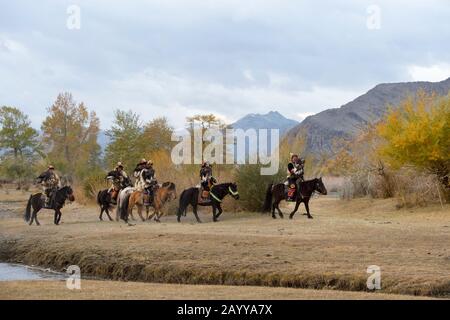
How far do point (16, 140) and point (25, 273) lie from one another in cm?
6195

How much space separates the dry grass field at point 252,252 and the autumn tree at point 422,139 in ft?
11.0

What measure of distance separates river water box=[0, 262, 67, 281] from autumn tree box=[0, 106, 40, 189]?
5768cm

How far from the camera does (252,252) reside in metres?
18.5

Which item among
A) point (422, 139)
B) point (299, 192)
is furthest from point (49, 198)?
point (422, 139)

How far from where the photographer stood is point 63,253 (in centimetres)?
2034

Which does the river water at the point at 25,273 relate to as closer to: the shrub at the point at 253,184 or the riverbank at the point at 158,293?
the riverbank at the point at 158,293

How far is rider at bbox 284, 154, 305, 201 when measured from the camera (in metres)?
28.4

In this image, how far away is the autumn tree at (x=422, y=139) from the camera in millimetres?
30891

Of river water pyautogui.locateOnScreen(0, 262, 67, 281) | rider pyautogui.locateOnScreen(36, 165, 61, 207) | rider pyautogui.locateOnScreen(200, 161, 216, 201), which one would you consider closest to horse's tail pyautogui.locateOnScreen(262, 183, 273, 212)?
rider pyautogui.locateOnScreen(200, 161, 216, 201)

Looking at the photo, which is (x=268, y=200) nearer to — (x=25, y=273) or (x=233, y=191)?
(x=233, y=191)

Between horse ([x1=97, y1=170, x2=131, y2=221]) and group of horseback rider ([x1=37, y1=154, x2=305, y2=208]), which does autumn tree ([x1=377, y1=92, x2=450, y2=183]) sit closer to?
group of horseback rider ([x1=37, y1=154, x2=305, y2=208])

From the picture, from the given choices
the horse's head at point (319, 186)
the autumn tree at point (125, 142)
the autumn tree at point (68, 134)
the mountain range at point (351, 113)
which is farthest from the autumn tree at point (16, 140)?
the horse's head at point (319, 186)
